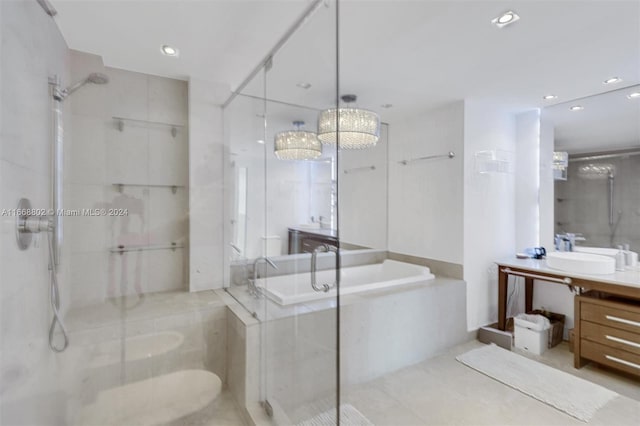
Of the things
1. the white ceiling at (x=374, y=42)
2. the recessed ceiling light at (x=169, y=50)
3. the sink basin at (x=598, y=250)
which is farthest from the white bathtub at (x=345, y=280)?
the recessed ceiling light at (x=169, y=50)

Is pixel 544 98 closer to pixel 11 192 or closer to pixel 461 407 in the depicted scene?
pixel 461 407

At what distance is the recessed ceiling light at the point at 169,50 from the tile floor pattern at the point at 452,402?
253 centimetres

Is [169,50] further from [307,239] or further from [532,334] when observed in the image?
[532,334]

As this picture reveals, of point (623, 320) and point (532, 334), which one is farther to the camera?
point (532, 334)

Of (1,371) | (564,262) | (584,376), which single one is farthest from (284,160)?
(584,376)

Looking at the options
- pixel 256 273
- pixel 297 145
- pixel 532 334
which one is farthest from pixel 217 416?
pixel 532 334

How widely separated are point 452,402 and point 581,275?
160cm

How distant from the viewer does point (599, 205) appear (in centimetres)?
313

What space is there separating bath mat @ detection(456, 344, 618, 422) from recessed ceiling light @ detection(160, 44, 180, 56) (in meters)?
3.46

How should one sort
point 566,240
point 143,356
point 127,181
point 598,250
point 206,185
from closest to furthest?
point 143,356, point 127,181, point 206,185, point 598,250, point 566,240

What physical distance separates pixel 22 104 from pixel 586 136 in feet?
14.9

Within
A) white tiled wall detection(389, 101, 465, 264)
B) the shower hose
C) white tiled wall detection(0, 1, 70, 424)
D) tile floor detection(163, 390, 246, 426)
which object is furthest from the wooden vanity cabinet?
the shower hose

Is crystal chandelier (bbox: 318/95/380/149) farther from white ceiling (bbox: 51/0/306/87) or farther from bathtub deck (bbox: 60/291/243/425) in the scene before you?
bathtub deck (bbox: 60/291/243/425)

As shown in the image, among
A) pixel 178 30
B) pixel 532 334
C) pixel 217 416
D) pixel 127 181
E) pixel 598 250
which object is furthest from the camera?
pixel 598 250
